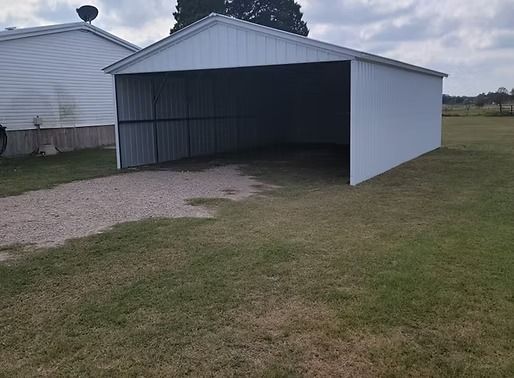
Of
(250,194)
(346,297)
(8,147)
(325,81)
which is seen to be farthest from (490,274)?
(325,81)

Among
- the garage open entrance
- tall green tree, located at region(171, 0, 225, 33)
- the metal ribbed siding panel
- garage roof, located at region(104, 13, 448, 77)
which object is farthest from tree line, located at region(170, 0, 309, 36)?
the metal ribbed siding panel

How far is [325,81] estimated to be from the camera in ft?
64.7

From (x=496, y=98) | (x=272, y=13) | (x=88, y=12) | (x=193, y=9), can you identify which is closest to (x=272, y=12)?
(x=272, y=13)

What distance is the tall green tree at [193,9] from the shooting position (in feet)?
108

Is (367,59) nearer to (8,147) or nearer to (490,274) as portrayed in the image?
(490,274)

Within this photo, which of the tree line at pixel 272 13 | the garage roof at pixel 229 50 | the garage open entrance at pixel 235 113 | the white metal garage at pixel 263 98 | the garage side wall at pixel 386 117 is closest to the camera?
the garage roof at pixel 229 50

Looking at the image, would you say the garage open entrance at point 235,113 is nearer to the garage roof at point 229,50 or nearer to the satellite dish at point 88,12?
the garage roof at point 229,50

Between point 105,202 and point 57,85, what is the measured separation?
10.4 meters

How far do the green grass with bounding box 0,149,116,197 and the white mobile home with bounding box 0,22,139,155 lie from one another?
1.10 meters

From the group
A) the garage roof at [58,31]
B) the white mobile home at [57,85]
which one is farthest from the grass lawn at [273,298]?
the garage roof at [58,31]

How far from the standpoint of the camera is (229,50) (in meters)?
10.4

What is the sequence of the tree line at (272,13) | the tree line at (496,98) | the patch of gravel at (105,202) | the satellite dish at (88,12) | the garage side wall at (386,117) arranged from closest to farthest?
the patch of gravel at (105,202), the garage side wall at (386,117), the satellite dish at (88,12), the tree line at (272,13), the tree line at (496,98)

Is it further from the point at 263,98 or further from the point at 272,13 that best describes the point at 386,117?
the point at 272,13

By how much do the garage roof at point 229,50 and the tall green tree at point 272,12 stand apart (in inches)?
1134
